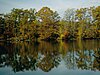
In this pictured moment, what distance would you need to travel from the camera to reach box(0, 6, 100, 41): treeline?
61156 millimetres

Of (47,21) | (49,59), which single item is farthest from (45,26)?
(49,59)

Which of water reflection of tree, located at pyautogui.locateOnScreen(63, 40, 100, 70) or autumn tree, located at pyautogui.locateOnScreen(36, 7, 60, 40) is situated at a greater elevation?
autumn tree, located at pyautogui.locateOnScreen(36, 7, 60, 40)

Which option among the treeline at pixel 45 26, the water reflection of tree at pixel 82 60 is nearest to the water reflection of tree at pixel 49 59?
the water reflection of tree at pixel 82 60

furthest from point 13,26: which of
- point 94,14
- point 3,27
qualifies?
point 94,14

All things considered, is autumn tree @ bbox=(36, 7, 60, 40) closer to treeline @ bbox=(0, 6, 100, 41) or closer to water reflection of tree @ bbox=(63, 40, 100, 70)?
treeline @ bbox=(0, 6, 100, 41)

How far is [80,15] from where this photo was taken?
6569cm

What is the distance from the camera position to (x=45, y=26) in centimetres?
6294

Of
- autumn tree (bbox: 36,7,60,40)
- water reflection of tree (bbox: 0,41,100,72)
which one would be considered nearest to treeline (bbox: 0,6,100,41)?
autumn tree (bbox: 36,7,60,40)

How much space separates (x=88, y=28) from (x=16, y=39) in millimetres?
19540

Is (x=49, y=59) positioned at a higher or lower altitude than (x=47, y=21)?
lower

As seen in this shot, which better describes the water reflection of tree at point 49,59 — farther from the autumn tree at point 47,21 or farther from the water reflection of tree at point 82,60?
the autumn tree at point 47,21

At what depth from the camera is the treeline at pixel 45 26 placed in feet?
201

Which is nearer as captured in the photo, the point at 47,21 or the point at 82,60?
the point at 82,60

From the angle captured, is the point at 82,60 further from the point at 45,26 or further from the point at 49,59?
the point at 45,26
